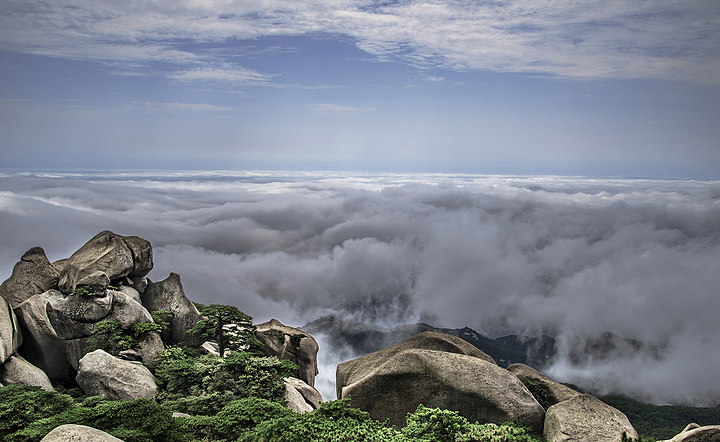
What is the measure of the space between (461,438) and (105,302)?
22.0 metres

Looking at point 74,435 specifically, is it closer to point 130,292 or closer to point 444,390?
point 444,390

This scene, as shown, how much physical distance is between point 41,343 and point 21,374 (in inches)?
113

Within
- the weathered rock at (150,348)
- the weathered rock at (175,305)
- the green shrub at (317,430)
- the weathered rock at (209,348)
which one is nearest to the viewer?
the green shrub at (317,430)

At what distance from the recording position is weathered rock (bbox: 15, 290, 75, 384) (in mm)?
25125

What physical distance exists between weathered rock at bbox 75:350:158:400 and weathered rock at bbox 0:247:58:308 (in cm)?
782

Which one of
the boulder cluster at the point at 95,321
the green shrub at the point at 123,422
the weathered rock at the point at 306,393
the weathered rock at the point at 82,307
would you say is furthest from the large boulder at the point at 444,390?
the weathered rock at the point at 82,307

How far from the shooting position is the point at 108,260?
28.8 metres

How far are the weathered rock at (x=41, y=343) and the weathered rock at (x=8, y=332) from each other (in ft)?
1.73

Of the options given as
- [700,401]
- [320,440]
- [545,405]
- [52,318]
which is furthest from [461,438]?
A: [700,401]

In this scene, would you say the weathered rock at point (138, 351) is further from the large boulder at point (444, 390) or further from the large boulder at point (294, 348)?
the large boulder at point (444, 390)

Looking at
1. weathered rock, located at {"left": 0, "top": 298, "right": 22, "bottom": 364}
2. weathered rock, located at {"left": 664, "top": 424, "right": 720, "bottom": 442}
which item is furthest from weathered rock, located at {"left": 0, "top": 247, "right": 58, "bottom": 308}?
weathered rock, located at {"left": 664, "top": 424, "right": 720, "bottom": 442}

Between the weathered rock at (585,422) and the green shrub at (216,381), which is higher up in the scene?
the weathered rock at (585,422)

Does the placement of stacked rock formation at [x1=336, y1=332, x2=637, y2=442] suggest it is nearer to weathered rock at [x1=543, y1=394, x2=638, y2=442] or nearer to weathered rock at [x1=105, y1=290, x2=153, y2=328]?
weathered rock at [x1=543, y1=394, x2=638, y2=442]

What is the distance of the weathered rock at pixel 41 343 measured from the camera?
82.4ft
